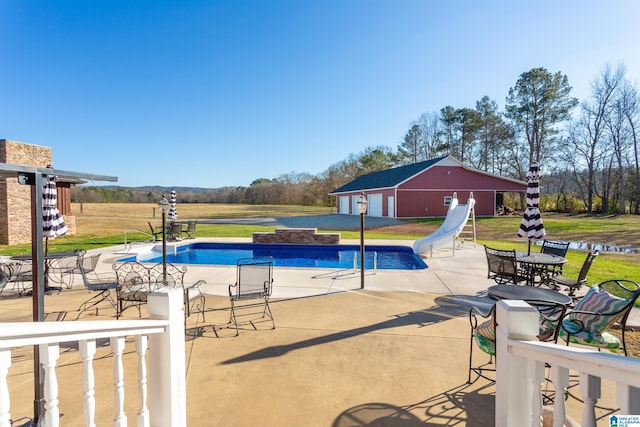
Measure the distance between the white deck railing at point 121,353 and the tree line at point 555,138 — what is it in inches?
1479

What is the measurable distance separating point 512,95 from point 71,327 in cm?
4156

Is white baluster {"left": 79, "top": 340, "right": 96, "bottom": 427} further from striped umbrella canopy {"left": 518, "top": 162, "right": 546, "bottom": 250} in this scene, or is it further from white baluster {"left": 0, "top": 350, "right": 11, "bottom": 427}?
striped umbrella canopy {"left": 518, "top": 162, "right": 546, "bottom": 250}

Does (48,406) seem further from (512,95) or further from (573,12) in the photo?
(512,95)

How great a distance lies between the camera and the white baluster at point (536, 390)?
5.76 feet

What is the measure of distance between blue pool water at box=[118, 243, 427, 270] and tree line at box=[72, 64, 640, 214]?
2535 centimetres

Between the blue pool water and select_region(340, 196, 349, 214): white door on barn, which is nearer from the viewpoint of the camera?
the blue pool water

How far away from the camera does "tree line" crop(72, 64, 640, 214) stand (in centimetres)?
2922

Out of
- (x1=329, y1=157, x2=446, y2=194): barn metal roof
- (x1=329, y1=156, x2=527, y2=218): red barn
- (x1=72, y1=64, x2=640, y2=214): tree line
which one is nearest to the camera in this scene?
(x1=329, y1=156, x2=527, y2=218): red barn

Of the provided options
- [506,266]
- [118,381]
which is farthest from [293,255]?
[118,381]

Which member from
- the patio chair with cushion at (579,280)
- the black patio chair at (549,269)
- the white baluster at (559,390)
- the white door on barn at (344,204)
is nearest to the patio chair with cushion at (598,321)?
the white baluster at (559,390)

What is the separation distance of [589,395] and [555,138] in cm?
4001

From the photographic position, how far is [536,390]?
1.80 m

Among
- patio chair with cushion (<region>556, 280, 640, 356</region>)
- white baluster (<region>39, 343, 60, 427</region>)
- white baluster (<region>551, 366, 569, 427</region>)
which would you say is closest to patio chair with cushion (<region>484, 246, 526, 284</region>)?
patio chair with cushion (<region>556, 280, 640, 356</region>)

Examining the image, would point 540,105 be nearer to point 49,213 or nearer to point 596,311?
point 596,311
